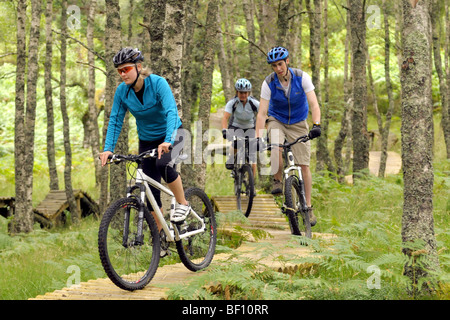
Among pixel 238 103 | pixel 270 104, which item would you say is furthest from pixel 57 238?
pixel 270 104

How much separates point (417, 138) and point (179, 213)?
2716mm

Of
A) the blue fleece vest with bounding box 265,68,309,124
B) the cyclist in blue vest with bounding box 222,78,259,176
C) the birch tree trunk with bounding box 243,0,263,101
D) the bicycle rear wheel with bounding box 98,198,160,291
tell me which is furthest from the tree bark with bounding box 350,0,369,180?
the bicycle rear wheel with bounding box 98,198,160,291

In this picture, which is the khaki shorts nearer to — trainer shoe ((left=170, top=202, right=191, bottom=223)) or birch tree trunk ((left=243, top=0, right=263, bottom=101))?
trainer shoe ((left=170, top=202, right=191, bottom=223))

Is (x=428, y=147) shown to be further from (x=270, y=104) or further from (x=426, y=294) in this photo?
(x=270, y=104)

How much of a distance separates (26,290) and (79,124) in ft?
79.3

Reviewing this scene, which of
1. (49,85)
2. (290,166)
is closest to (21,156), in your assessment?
(49,85)

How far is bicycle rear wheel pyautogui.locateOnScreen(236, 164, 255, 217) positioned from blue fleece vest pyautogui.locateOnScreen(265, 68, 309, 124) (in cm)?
223

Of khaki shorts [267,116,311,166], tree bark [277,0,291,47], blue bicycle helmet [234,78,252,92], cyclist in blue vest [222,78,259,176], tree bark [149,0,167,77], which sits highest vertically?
tree bark [277,0,291,47]

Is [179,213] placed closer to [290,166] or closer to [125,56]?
[125,56]

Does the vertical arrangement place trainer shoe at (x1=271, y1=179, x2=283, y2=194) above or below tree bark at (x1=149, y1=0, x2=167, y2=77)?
below

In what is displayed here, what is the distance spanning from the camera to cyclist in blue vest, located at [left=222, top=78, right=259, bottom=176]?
33.1 feet

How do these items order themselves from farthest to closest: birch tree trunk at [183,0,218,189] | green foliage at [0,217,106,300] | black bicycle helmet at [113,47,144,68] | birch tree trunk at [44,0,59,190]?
1. birch tree trunk at [44,0,59,190]
2. birch tree trunk at [183,0,218,189]
3. green foliage at [0,217,106,300]
4. black bicycle helmet at [113,47,144,68]

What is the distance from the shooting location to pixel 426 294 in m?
5.05

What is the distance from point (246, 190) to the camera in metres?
10.3
